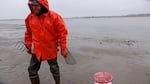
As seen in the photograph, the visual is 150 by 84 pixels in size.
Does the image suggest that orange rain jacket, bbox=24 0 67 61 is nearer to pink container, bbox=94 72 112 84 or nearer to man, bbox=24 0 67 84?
man, bbox=24 0 67 84

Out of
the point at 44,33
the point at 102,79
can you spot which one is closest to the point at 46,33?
the point at 44,33

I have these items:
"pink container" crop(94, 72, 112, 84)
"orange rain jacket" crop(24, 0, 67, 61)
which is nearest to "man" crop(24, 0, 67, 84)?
"orange rain jacket" crop(24, 0, 67, 61)

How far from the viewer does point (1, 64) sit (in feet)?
25.1

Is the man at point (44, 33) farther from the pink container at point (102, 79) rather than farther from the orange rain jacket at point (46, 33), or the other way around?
the pink container at point (102, 79)

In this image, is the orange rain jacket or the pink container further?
the orange rain jacket

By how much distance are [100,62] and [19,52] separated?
9.83ft

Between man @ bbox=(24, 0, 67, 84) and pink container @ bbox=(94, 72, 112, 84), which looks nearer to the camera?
pink container @ bbox=(94, 72, 112, 84)

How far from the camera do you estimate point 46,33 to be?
190 inches

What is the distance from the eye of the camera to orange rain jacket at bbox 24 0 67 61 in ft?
15.6

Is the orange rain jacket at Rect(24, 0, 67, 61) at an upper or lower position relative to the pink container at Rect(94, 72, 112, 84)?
upper

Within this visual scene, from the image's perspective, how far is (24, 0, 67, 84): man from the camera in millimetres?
4750

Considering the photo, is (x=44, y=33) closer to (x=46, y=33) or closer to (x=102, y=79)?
(x=46, y=33)

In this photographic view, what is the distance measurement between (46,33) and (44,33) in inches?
1.4

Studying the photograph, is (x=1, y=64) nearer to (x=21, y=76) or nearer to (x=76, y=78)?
(x=21, y=76)
